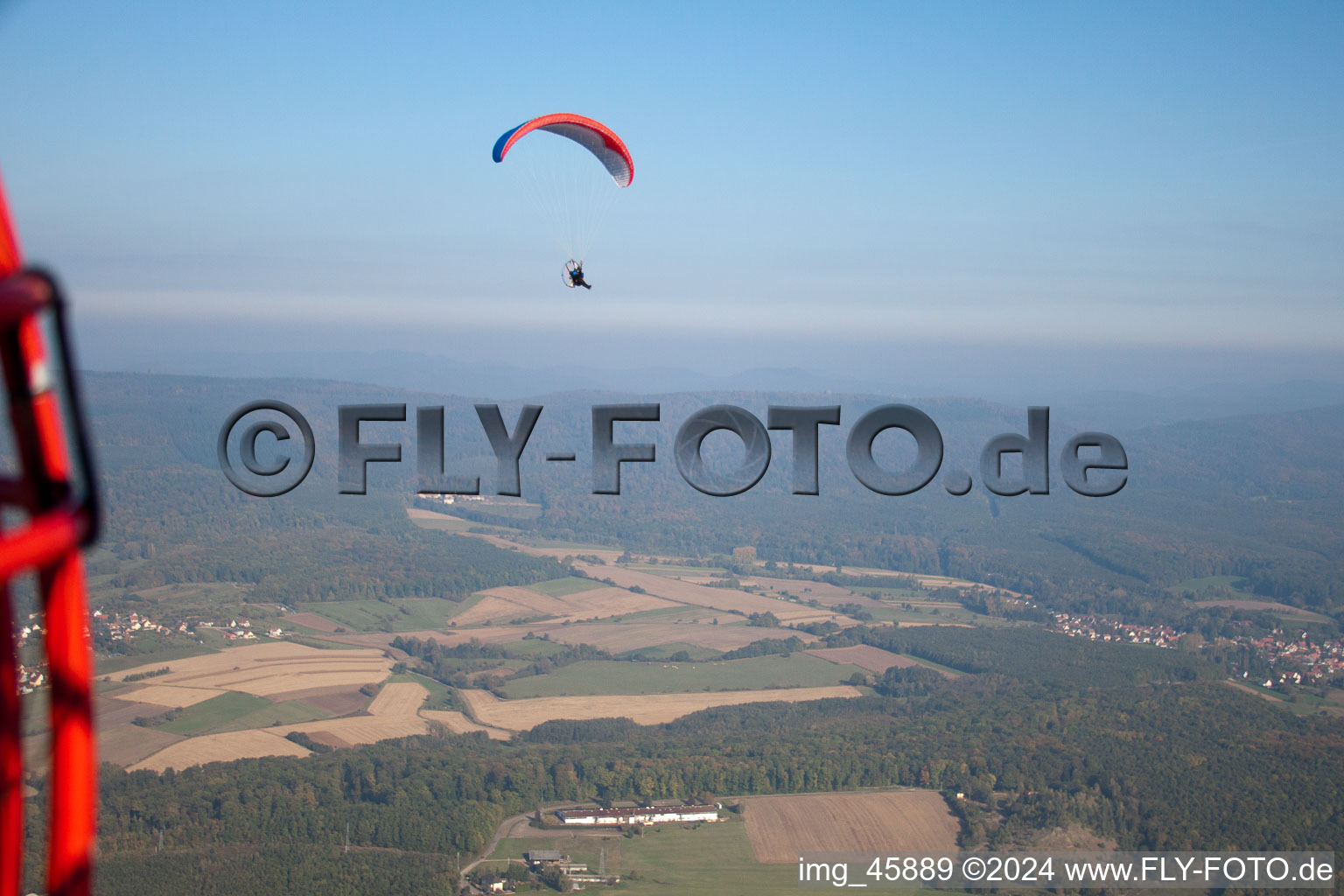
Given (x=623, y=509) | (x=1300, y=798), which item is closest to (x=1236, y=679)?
(x=1300, y=798)

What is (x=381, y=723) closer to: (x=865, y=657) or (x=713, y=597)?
(x=865, y=657)

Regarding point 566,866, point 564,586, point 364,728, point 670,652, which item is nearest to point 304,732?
point 364,728

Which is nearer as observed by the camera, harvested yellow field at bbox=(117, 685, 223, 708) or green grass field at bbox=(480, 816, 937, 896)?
green grass field at bbox=(480, 816, 937, 896)

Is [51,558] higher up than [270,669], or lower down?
higher up

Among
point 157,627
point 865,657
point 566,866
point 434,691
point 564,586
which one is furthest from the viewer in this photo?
point 564,586

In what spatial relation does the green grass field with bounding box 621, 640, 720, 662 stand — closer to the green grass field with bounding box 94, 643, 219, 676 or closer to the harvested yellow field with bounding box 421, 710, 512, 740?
the harvested yellow field with bounding box 421, 710, 512, 740

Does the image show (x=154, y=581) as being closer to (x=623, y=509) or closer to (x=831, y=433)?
(x=623, y=509)

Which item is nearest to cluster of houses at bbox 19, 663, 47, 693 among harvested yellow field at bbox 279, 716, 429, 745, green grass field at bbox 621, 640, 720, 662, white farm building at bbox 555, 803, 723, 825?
harvested yellow field at bbox 279, 716, 429, 745
